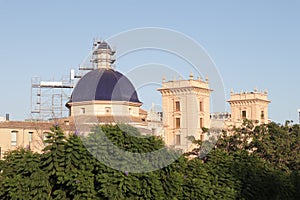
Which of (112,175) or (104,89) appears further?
(104,89)

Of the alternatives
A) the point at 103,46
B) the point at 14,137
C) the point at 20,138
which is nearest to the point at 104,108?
the point at 20,138

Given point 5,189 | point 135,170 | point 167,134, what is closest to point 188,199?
point 135,170

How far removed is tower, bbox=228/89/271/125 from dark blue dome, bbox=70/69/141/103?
54.2 ft

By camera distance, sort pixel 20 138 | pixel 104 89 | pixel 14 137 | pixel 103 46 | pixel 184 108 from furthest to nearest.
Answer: pixel 184 108 < pixel 103 46 < pixel 104 89 < pixel 20 138 < pixel 14 137

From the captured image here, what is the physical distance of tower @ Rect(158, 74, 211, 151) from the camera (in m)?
48.0

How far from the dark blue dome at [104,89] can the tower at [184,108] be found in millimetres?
6094

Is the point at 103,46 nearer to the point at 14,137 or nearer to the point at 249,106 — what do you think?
the point at 14,137

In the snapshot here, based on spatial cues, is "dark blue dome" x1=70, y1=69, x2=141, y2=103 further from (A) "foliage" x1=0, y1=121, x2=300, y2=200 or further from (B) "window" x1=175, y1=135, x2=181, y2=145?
(A) "foliage" x1=0, y1=121, x2=300, y2=200

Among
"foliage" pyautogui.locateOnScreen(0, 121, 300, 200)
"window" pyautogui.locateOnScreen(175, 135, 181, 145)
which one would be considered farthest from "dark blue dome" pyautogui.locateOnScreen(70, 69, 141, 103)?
"foliage" pyautogui.locateOnScreen(0, 121, 300, 200)

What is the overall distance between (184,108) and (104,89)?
9.23 metres

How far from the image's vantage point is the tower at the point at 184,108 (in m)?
48.0

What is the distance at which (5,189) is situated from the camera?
1555 centimetres

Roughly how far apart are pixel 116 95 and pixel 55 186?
90.3 ft

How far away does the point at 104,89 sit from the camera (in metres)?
43.2
